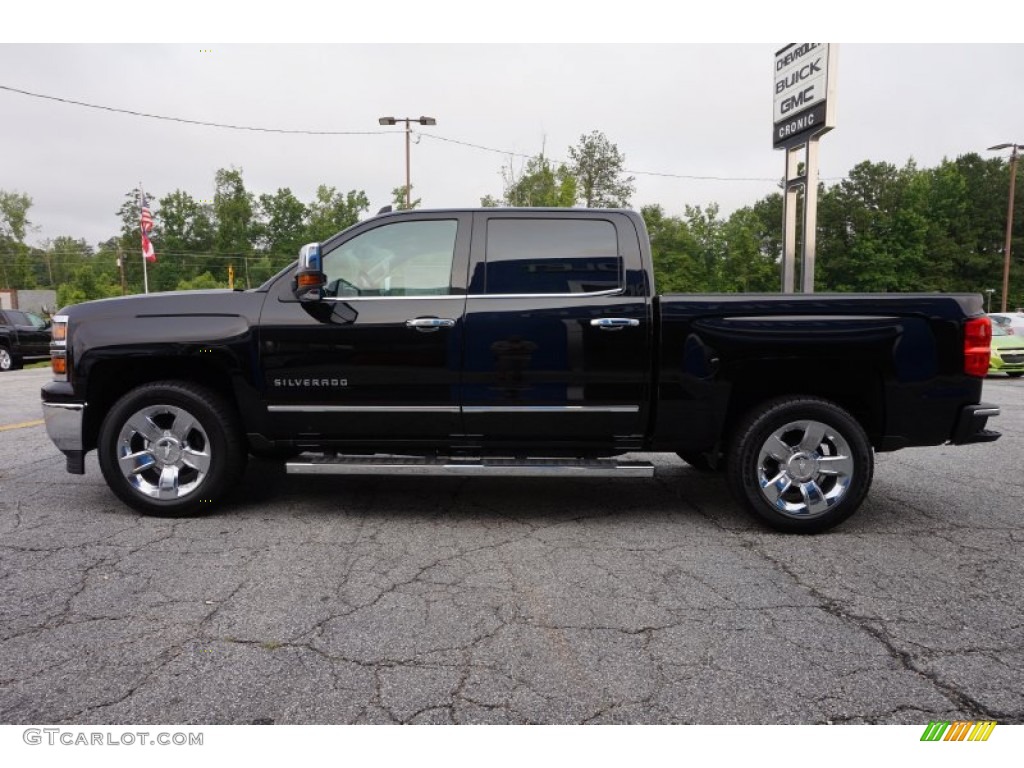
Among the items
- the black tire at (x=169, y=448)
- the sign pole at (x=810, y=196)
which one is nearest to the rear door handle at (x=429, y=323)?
the black tire at (x=169, y=448)

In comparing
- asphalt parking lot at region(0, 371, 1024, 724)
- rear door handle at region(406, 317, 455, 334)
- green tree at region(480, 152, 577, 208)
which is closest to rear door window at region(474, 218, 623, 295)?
rear door handle at region(406, 317, 455, 334)

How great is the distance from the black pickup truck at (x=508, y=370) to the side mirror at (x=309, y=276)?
0.04 feet

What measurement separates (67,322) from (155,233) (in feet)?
310

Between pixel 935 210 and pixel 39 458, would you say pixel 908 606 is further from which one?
pixel 935 210

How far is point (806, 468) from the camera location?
4.05 m

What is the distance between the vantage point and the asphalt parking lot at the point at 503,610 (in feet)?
7.47

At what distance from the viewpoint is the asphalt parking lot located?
7.47 ft

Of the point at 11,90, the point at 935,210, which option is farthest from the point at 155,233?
the point at 935,210

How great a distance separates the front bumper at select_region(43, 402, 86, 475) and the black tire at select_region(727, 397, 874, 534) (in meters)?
4.04

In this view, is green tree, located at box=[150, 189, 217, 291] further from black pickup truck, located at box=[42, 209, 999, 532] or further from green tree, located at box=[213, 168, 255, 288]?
black pickup truck, located at box=[42, 209, 999, 532]

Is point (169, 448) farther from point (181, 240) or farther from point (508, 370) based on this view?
point (181, 240)

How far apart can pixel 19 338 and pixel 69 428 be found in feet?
56.2

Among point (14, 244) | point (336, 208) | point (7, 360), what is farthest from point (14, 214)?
point (7, 360)

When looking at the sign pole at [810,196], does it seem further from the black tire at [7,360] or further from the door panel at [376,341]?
→ the black tire at [7,360]
